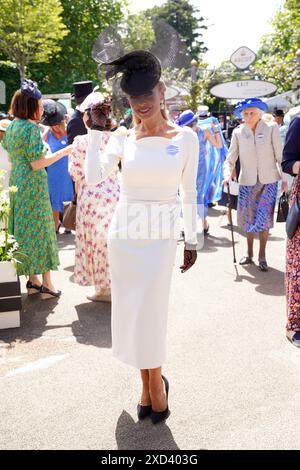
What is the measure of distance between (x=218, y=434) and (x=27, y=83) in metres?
3.55

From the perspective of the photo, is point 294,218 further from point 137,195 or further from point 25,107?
point 25,107

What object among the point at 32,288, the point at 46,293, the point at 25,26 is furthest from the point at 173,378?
the point at 25,26

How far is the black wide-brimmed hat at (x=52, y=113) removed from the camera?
815 centimetres

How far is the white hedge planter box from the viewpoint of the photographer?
491cm

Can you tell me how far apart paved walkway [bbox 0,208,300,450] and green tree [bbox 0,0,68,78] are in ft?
79.2

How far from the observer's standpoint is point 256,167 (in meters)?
6.91

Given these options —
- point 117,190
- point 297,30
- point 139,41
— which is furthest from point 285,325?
point 297,30

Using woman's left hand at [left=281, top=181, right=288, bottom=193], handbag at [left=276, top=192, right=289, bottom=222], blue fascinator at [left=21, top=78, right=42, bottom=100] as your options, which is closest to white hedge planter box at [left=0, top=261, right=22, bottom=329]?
blue fascinator at [left=21, top=78, right=42, bottom=100]

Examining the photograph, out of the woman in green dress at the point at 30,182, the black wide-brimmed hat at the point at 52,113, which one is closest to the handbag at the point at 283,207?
the woman in green dress at the point at 30,182

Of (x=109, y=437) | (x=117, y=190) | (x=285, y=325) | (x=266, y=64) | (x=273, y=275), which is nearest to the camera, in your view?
(x=109, y=437)

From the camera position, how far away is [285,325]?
5051 millimetres

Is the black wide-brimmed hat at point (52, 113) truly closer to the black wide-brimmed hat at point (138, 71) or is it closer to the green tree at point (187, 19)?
the black wide-brimmed hat at point (138, 71)

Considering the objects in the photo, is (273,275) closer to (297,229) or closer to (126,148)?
(297,229)

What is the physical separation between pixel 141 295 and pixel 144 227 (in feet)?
1.25
